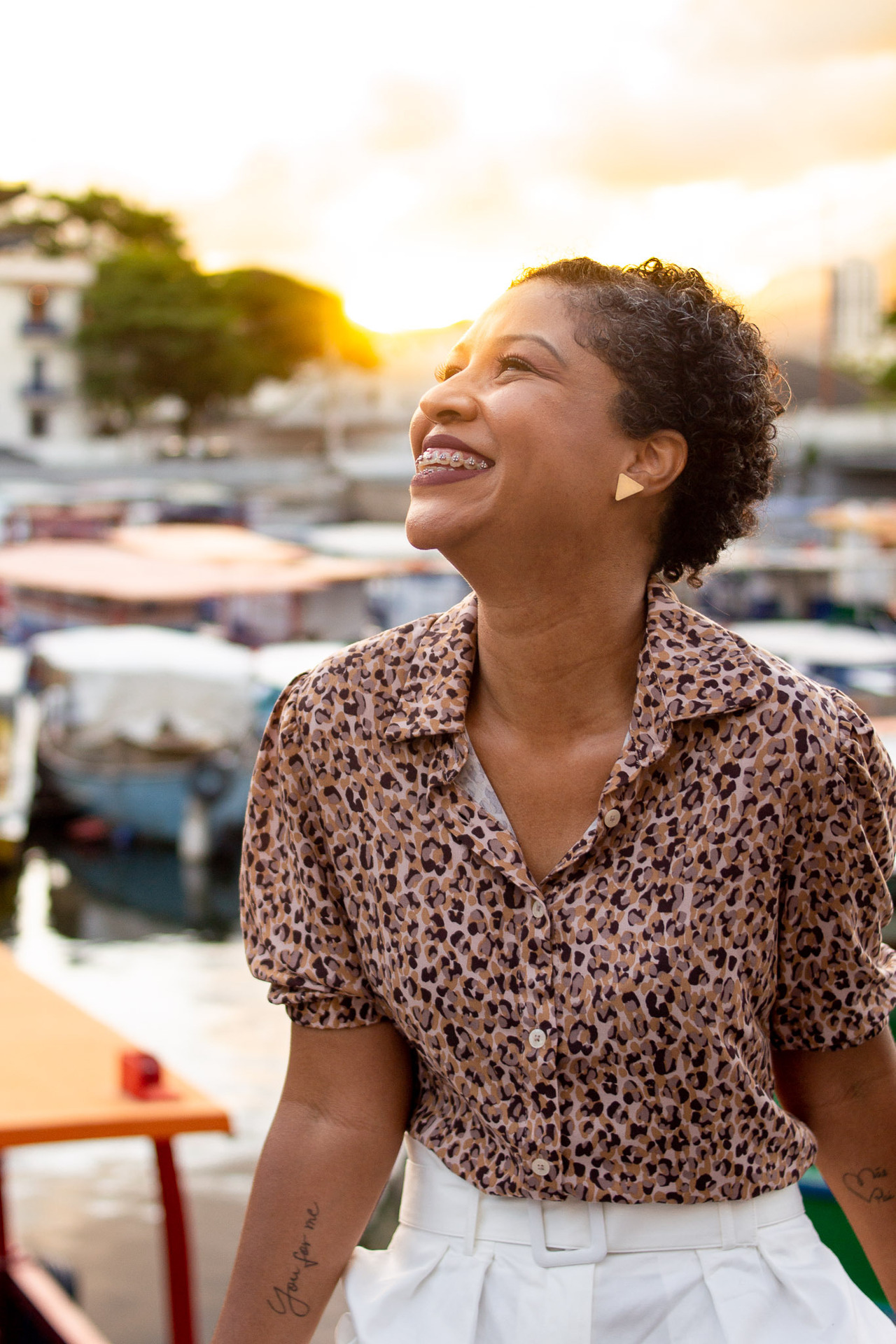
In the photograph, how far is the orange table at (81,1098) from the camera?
2.40 m

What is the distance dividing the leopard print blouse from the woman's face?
0.16 meters

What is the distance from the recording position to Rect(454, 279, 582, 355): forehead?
1535 mm

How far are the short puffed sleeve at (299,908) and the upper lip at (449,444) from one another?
0.30m

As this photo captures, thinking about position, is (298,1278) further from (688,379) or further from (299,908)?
(688,379)

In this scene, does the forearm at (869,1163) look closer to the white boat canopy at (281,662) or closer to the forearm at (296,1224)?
the forearm at (296,1224)

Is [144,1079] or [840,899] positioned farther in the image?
[144,1079]

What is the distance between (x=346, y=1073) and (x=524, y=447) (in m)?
0.71

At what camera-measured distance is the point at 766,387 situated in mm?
1621

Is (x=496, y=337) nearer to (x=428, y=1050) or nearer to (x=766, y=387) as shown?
(x=766, y=387)

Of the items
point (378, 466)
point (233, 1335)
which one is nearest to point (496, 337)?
point (233, 1335)

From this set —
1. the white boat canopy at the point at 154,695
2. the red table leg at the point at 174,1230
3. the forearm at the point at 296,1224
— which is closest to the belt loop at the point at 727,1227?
the forearm at the point at 296,1224

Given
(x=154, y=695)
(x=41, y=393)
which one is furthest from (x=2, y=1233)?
(x=41, y=393)

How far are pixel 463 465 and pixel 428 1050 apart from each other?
2.02ft

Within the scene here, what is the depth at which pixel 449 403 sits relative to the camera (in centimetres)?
153
